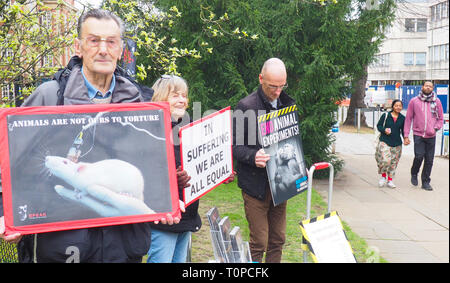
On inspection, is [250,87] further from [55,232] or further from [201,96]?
[55,232]

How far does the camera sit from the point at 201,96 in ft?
32.8

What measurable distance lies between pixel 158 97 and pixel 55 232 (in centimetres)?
164

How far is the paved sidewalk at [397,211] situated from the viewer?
649 centimetres

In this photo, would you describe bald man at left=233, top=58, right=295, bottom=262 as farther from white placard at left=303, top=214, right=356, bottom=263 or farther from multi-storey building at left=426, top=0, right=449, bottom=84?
multi-storey building at left=426, top=0, right=449, bottom=84

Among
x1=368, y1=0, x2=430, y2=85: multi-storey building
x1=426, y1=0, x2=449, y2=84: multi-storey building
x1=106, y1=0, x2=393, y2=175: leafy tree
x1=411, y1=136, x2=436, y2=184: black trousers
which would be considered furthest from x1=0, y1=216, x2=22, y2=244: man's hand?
x1=368, y1=0, x2=430, y2=85: multi-storey building

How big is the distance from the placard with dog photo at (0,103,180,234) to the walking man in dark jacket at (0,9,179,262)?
10 centimetres

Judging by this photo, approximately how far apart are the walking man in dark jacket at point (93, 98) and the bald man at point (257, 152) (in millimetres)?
1912

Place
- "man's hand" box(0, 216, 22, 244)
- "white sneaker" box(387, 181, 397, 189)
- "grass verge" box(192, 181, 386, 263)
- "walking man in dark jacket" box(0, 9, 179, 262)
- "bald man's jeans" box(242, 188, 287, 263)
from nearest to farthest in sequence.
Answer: "man's hand" box(0, 216, 22, 244) < "walking man in dark jacket" box(0, 9, 179, 262) < "bald man's jeans" box(242, 188, 287, 263) < "grass verge" box(192, 181, 386, 263) < "white sneaker" box(387, 181, 397, 189)

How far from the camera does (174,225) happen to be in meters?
3.54

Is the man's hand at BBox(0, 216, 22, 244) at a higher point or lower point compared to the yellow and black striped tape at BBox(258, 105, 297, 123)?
lower

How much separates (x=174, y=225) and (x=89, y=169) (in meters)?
1.36

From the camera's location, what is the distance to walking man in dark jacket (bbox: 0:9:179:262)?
2.32 meters

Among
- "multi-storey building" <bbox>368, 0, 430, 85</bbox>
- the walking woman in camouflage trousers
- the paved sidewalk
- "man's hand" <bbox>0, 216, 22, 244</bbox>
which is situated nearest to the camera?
"man's hand" <bbox>0, 216, 22, 244</bbox>
